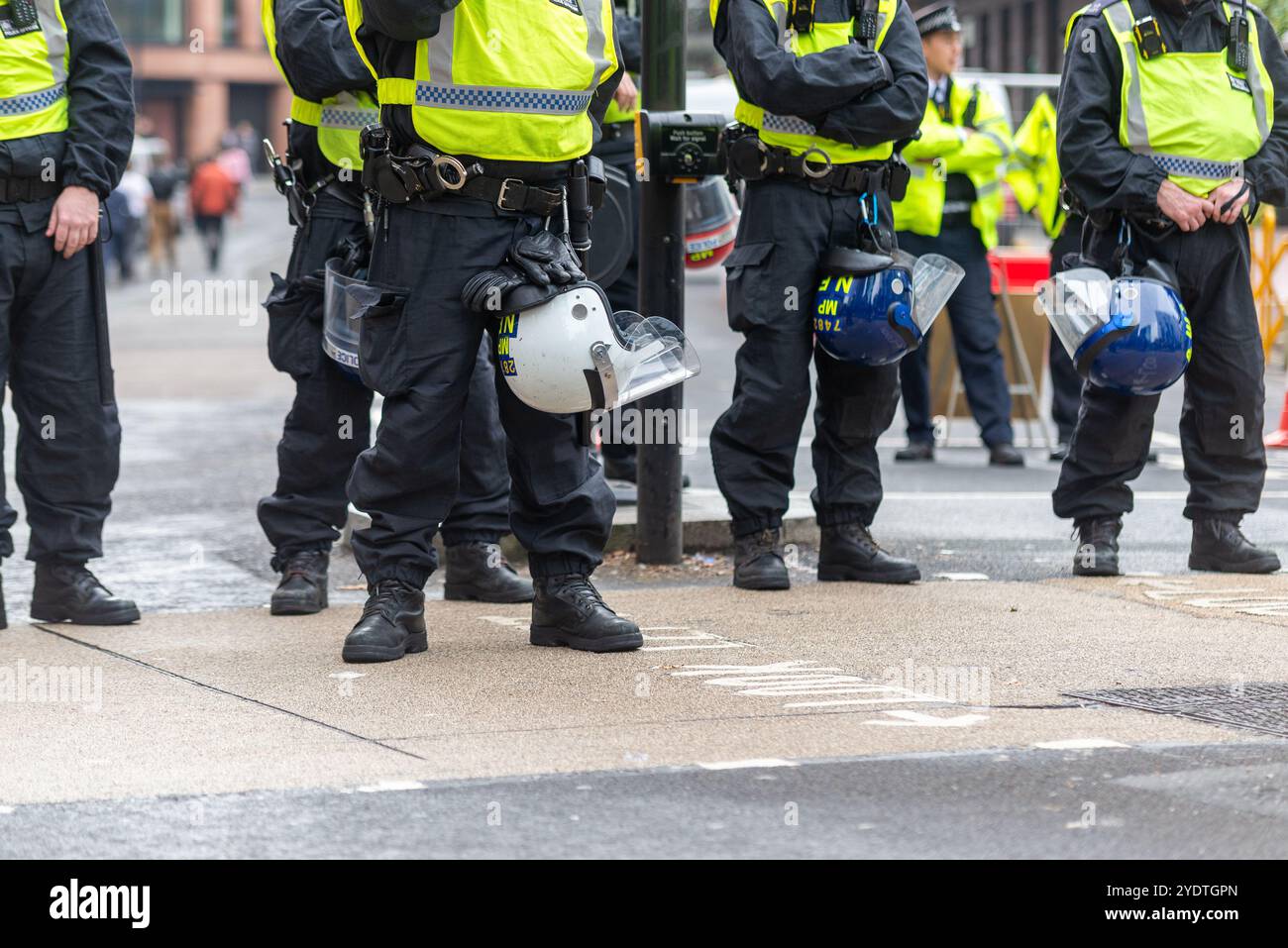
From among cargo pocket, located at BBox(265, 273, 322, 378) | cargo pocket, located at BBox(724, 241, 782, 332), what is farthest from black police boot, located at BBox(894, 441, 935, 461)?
cargo pocket, located at BBox(265, 273, 322, 378)

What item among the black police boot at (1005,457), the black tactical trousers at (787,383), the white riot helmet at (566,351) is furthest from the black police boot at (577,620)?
the black police boot at (1005,457)

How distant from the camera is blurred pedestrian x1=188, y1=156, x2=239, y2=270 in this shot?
107 feet

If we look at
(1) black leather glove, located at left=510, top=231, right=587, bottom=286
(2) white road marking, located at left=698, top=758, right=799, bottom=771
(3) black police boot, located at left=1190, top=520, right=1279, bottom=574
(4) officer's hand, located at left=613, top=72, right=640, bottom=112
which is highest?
(4) officer's hand, located at left=613, top=72, right=640, bottom=112

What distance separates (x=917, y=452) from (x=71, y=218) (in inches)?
218

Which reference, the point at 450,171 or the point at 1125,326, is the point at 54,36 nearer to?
the point at 450,171

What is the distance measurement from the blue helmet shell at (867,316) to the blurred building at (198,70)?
71.3m

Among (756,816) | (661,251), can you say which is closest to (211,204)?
(661,251)

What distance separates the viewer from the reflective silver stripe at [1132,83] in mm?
6598

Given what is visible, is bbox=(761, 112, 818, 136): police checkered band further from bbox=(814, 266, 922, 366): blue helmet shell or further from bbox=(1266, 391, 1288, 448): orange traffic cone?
bbox=(1266, 391, 1288, 448): orange traffic cone

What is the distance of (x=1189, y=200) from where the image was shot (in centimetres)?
655

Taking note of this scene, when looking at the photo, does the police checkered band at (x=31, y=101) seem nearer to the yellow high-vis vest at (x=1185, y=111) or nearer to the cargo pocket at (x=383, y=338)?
the cargo pocket at (x=383, y=338)

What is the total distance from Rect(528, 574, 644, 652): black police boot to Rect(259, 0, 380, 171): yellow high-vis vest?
142 cm
